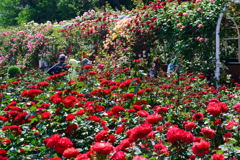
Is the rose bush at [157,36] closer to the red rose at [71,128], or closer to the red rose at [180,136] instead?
the red rose at [71,128]

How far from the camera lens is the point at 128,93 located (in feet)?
9.50

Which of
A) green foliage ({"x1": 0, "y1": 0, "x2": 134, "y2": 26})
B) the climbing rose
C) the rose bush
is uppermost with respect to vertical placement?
green foliage ({"x1": 0, "y1": 0, "x2": 134, "y2": 26})

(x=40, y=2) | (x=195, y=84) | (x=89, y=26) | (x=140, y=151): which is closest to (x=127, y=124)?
(x=140, y=151)

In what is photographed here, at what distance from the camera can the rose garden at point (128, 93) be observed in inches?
73.1

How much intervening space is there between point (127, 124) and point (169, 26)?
5048 mm

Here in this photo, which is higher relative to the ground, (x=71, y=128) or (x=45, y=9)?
(x=45, y=9)

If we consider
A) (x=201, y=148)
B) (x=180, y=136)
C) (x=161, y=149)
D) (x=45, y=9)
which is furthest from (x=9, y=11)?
(x=201, y=148)

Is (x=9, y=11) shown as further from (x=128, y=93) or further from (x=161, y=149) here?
(x=161, y=149)

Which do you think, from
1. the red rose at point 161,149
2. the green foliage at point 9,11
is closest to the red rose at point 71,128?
the red rose at point 161,149

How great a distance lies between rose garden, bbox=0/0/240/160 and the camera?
6.09ft

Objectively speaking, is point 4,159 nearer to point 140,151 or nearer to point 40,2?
point 140,151

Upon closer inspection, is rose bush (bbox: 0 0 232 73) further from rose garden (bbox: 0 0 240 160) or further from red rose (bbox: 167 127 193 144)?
red rose (bbox: 167 127 193 144)

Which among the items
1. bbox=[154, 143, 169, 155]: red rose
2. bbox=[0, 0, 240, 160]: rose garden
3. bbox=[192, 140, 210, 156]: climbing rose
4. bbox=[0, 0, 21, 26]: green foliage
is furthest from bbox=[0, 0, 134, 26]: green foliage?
bbox=[192, 140, 210, 156]: climbing rose

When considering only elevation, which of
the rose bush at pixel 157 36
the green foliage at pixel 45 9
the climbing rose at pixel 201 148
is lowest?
the climbing rose at pixel 201 148
